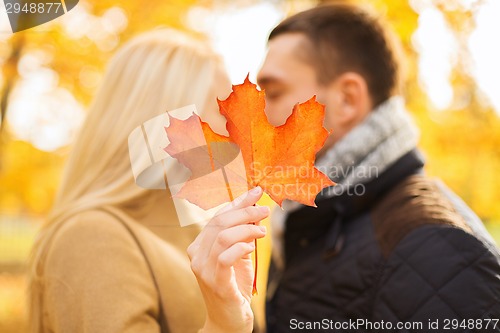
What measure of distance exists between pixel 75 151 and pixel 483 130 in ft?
10.6

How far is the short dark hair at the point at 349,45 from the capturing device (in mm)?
1939

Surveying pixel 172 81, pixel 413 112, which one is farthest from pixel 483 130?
pixel 172 81

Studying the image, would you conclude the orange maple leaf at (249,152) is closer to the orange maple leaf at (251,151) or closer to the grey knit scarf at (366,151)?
the orange maple leaf at (251,151)

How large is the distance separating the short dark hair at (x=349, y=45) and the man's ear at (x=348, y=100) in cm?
3

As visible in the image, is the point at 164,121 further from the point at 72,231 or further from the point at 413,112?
the point at 413,112

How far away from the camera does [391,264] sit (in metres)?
1.38

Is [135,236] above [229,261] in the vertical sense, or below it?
below

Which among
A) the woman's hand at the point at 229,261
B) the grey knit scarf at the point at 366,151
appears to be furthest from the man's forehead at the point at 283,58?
the woman's hand at the point at 229,261

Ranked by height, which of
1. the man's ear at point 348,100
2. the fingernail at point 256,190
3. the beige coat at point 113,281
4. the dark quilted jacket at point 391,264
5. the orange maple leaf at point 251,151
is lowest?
the dark quilted jacket at point 391,264

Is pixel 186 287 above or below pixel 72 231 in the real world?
below

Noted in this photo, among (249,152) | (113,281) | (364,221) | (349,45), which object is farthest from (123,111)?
(349,45)

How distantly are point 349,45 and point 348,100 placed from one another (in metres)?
0.26

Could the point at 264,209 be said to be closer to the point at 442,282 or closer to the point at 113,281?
the point at 113,281

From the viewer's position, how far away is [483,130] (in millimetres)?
3750
